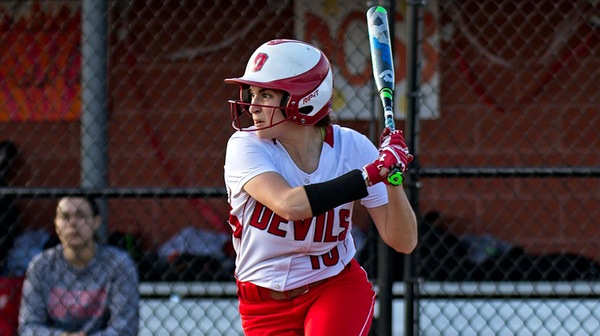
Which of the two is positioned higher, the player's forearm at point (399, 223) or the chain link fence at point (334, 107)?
the player's forearm at point (399, 223)

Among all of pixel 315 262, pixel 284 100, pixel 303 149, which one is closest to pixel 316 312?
pixel 315 262

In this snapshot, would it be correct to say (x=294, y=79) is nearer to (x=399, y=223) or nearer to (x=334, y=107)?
(x=399, y=223)

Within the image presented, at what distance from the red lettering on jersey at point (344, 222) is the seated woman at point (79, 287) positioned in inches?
64.5

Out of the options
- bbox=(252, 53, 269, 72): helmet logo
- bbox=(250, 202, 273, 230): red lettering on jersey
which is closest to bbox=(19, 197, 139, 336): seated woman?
bbox=(250, 202, 273, 230): red lettering on jersey

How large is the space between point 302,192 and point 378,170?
0.22 meters

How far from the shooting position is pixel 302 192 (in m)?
2.81

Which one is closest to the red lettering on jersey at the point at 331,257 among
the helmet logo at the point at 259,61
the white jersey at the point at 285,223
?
the white jersey at the point at 285,223

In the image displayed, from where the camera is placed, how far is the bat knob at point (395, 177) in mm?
2727

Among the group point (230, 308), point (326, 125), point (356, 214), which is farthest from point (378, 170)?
point (356, 214)

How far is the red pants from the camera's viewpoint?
300 cm

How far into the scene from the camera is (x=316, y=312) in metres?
3.01

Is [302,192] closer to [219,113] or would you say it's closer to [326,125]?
[326,125]

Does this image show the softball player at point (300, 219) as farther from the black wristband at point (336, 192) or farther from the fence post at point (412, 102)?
the fence post at point (412, 102)

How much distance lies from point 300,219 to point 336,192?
0.13 metres
